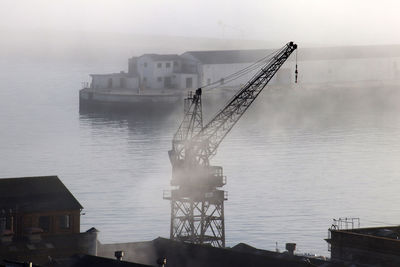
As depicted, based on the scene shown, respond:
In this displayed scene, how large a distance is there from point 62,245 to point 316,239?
2421cm

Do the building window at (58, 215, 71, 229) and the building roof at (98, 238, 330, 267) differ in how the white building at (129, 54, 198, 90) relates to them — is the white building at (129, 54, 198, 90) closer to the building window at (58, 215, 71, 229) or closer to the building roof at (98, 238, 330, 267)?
the building roof at (98, 238, 330, 267)

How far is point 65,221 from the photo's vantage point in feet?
197

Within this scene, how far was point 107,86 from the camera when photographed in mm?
175375

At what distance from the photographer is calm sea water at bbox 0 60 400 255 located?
271 ft

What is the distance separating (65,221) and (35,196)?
6.70ft

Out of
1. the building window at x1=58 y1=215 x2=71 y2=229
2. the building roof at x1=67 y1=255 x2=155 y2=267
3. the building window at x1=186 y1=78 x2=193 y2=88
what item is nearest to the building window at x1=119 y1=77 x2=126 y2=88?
the building window at x1=186 y1=78 x2=193 y2=88

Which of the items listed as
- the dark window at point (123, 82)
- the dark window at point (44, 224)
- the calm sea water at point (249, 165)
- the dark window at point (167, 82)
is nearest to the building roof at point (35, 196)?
the dark window at point (44, 224)

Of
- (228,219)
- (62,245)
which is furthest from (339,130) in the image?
(62,245)

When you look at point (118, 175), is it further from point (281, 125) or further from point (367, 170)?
point (281, 125)

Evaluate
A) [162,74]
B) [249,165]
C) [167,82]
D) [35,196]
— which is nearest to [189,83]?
[167,82]

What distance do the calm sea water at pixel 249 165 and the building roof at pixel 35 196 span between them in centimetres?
1569

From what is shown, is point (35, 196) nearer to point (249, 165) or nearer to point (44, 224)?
point (44, 224)

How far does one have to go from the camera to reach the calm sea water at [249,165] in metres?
82.6

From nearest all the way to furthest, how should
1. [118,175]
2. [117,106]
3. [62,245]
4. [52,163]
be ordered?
1. [62,245]
2. [118,175]
3. [52,163]
4. [117,106]
